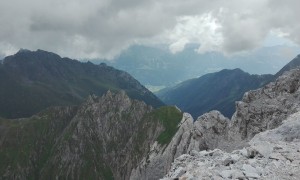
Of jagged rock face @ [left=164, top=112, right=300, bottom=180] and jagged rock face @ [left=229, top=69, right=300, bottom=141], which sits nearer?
jagged rock face @ [left=164, top=112, right=300, bottom=180]

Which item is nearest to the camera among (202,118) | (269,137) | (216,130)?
(269,137)

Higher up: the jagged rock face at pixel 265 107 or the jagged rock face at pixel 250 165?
the jagged rock face at pixel 265 107

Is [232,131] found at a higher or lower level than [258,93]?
lower

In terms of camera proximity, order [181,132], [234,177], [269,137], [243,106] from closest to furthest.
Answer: [234,177] → [269,137] → [243,106] → [181,132]

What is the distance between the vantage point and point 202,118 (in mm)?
109688

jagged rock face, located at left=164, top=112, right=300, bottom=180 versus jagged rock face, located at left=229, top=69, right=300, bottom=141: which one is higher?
jagged rock face, located at left=229, top=69, right=300, bottom=141

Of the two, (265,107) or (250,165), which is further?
(265,107)

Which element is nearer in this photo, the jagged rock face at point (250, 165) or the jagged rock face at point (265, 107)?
the jagged rock face at point (250, 165)

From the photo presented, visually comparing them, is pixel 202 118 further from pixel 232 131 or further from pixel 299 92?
pixel 299 92

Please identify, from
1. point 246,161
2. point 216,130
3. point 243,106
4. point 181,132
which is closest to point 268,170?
point 246,161

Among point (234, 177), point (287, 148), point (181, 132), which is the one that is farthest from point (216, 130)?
point (181, 132)

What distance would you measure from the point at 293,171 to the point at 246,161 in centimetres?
268

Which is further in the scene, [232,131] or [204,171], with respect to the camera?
[232,131]

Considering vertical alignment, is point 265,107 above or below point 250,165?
above
